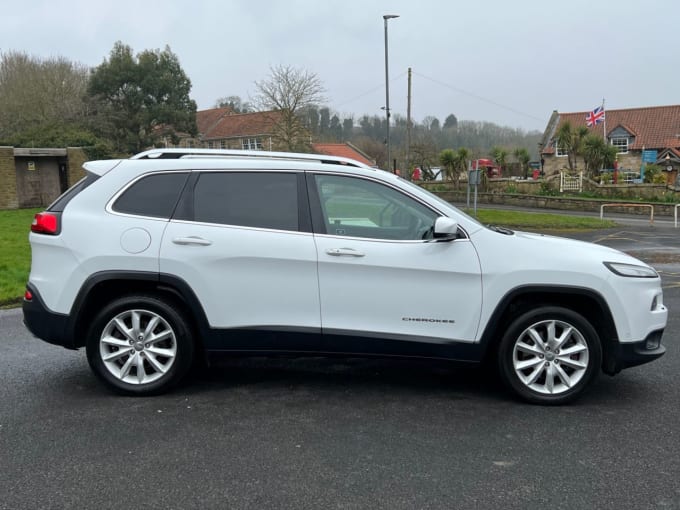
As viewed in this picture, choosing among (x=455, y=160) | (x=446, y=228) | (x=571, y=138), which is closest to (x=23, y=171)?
(x=446, y=228)

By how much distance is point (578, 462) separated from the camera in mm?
3311

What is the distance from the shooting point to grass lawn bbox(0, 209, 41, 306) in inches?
313

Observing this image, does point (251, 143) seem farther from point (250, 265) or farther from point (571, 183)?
point (250, 265)

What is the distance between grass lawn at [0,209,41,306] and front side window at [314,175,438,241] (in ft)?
18.6

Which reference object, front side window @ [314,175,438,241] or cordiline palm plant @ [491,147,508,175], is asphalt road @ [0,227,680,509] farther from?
cordiline palm plant @ [491,147,508,175]

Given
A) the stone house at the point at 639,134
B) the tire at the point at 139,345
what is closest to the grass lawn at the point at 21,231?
the tire at the point at 139,345

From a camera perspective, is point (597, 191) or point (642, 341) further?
point (597, 191)

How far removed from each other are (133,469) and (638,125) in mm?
55714

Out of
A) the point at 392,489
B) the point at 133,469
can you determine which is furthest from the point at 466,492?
the point at 133,469

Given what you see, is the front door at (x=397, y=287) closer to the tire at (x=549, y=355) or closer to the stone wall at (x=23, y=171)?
the tire at (x=549, y=355)

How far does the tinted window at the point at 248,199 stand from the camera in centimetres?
418

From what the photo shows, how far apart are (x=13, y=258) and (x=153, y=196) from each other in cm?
780

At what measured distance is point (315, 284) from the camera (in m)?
4.07

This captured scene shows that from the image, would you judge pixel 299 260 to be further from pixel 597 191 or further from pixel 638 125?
pixel 638 125
